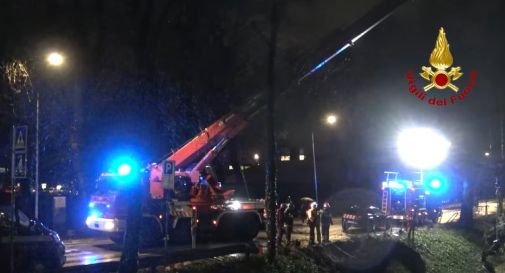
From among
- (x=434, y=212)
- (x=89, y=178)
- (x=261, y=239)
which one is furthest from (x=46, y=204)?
(x=434, y=212)

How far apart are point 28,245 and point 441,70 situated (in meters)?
20.1

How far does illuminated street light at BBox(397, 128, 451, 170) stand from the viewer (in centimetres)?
2847

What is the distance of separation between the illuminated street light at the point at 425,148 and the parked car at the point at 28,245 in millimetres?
19935

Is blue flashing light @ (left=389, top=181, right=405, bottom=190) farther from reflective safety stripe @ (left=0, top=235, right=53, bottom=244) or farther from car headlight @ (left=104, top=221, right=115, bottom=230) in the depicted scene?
reflective safety stripe @ (left=0, top=235, right=53, bottom=244)

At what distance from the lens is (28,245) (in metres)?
12.3

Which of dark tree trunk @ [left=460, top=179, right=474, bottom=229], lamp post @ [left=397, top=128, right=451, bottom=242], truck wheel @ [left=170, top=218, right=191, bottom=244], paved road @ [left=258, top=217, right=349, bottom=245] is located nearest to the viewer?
truck wheel @ [left=170, top=218, right=191, bottom=244]

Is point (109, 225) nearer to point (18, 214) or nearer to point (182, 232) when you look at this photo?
point (182, 232)

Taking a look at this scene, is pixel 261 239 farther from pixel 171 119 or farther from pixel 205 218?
pixel 171 119

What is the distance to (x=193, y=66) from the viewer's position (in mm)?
13094

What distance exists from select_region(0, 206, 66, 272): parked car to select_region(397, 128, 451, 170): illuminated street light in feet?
65.4

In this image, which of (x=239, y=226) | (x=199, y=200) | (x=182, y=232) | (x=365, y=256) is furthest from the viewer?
(x=239, y=226)

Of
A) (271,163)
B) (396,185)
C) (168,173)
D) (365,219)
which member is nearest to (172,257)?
(168,173)

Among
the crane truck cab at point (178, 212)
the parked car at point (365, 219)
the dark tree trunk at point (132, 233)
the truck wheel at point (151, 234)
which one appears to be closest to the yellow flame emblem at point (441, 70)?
the parked car at point (365, 219)

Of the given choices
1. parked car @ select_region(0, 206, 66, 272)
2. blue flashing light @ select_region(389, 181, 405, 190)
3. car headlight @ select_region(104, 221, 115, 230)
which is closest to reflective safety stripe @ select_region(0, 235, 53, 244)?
parked car @ select_region(0, 206, 66, 272)
